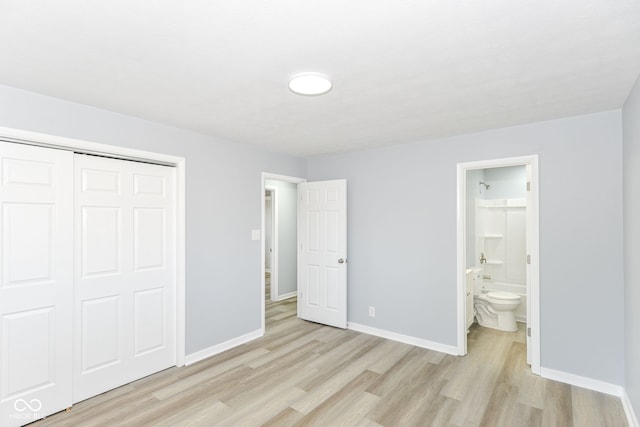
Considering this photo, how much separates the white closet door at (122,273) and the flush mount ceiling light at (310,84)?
1.77 metres

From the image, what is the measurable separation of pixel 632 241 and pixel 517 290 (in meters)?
2.86

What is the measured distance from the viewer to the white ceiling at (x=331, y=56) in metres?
1.41

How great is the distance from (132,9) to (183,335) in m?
2.87

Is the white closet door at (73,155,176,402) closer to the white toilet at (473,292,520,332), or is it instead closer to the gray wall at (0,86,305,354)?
the gray wall at (0,86,305,354)

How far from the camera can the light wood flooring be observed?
2.37 meters

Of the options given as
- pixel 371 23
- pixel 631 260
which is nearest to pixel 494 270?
pixel 631 260

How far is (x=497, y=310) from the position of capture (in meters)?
4.27

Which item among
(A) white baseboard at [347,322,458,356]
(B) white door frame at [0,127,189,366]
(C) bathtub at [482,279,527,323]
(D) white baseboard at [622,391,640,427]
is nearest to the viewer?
(D) white baseboard at [622,391,640,427]

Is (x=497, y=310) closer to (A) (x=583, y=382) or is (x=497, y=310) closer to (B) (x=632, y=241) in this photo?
(A) (x=583, y=382)

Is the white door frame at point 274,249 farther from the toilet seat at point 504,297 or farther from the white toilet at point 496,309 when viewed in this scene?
the toilet seat at point 504,297

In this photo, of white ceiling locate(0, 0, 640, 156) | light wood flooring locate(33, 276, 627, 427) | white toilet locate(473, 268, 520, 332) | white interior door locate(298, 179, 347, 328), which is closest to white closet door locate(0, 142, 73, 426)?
light wood flooring locate(33, 276, 627, 427)

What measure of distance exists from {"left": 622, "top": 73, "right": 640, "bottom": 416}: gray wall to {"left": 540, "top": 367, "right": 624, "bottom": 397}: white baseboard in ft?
0.53

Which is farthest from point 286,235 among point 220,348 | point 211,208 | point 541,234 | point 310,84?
point 310,84

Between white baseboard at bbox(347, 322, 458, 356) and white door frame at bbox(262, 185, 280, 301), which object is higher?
white door frame at bbox(262, 185, 280, 301)
